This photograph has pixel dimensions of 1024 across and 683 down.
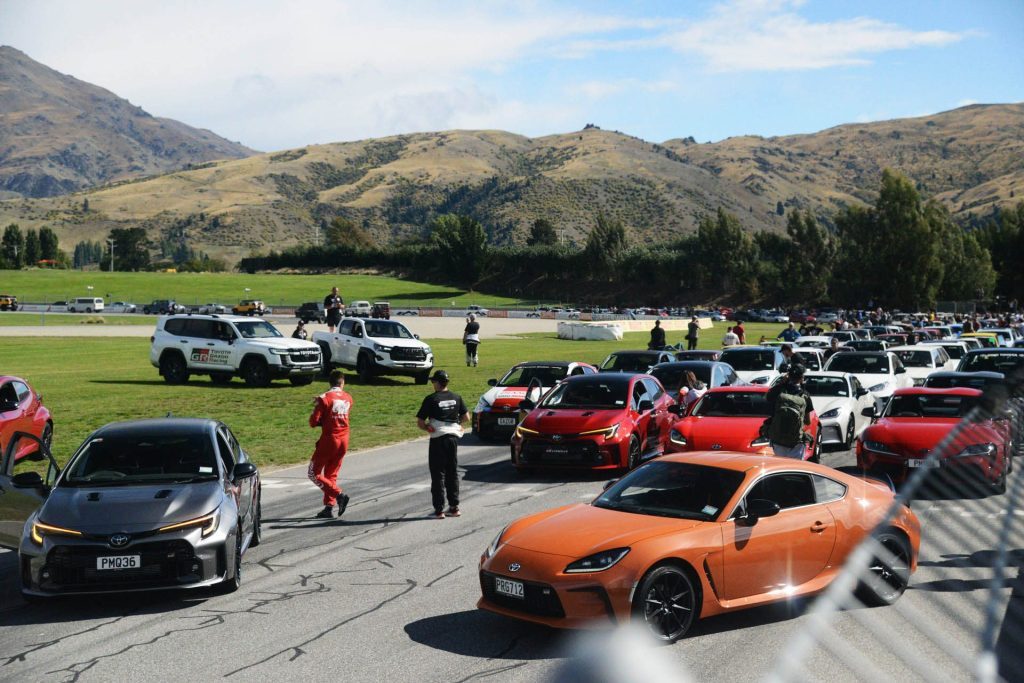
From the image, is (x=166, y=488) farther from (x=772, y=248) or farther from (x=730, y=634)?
(x=772, y=248)

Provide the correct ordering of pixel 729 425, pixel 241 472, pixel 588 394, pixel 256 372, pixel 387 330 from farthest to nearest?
pixel 387 330 < pixel 256 372 < pixel 588 394 < pixel 729 425 < pixel 241 472

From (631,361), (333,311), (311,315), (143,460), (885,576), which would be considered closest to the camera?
(885,576)

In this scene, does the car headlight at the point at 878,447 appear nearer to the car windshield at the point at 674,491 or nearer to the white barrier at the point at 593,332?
the car windshield at the point at 674,491

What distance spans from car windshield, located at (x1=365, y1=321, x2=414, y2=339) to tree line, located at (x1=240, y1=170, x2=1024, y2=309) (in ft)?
198

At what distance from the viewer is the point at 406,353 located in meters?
31.4

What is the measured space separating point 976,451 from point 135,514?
712 centimetres

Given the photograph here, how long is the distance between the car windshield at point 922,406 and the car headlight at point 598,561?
9293mm

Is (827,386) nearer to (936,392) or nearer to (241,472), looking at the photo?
(936,392)

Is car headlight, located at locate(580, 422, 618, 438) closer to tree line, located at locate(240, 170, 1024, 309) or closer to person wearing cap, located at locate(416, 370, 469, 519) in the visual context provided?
person wearing cap, located at locate(416, 370, 469, 519)

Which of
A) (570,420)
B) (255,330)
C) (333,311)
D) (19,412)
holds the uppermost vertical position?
(333,311)

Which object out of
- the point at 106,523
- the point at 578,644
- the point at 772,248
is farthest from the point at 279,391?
the point at 772,248

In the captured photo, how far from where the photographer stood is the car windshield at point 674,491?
7723 mm

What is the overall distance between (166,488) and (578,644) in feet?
13.0

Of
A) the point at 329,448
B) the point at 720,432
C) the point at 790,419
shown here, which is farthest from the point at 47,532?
the point at 720,432
